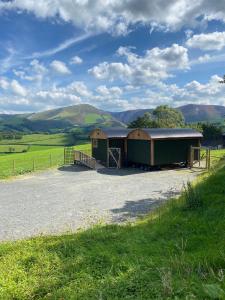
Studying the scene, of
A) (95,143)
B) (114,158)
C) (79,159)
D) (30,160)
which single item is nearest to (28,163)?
→ (30,160)

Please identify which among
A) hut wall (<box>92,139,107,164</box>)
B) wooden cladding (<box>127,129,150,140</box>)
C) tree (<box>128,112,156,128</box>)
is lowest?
hut wall (<box>92,139,107,164</box>)

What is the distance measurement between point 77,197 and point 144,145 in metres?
11.0

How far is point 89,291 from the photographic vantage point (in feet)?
18.9

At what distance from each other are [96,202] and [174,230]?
6942 millimetres

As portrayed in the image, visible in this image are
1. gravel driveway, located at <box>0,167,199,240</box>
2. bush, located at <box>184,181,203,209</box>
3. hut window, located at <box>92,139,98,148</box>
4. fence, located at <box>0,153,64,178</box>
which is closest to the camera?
bush, located at <box>184,181,203,209</box>

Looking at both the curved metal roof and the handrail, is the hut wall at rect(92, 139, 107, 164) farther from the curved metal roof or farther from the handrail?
the handrail

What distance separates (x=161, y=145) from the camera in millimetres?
25547

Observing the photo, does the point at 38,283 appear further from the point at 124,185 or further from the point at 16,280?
the point at 124,185

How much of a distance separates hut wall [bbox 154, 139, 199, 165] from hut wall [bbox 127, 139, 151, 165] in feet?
2.30

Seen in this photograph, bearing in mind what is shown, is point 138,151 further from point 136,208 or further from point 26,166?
point 26,166

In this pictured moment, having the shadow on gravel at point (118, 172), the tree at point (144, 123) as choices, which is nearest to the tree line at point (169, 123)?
the tree at point (144, 123)

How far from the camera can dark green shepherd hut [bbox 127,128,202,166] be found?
25.3 meters

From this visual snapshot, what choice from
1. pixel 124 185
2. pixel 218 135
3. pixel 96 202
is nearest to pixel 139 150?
pixel 124 185

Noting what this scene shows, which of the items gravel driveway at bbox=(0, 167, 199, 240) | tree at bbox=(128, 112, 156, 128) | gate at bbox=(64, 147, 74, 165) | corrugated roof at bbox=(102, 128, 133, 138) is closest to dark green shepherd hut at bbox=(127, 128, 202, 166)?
corrugated roof at bbox=(102, 128, 133, 138)
